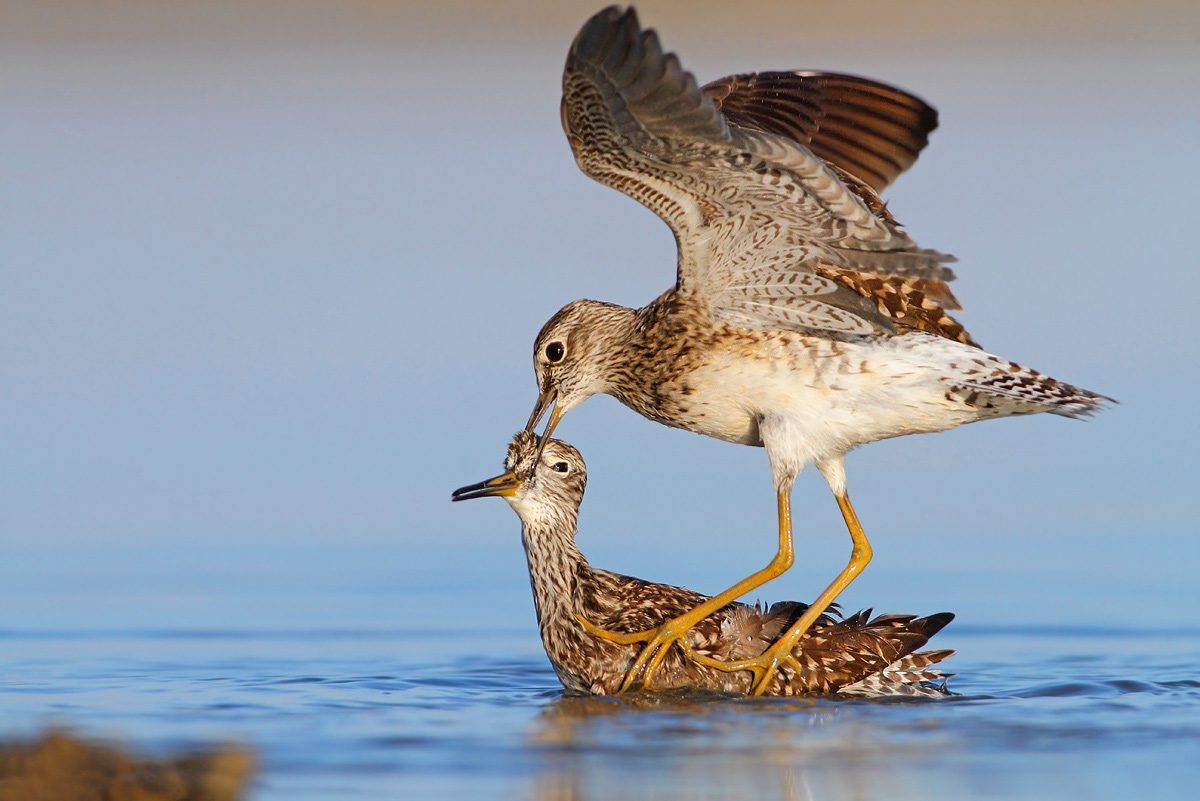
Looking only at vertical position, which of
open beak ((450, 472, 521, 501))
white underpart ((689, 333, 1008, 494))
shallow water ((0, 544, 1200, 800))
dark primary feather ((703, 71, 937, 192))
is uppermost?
dark primary feather ((703, 71, 937, 192))

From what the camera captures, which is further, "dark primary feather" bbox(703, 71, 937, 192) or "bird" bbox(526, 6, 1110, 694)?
"dark primary feather" bbox(703, 71, 937, 192)

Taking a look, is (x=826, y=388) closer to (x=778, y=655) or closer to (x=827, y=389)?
(x=827, y=389)

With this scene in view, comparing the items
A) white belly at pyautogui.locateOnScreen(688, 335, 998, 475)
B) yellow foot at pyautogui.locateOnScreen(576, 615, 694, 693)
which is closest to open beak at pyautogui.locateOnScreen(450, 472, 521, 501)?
yellow foot at pyautogui.locateOnScreen(576, 615, 694, 693)

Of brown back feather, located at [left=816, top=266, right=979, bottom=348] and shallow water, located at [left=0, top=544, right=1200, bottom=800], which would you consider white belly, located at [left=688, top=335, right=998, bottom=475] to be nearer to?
brown back feather, located at [left=816, top=266, right=979, bottom=348]

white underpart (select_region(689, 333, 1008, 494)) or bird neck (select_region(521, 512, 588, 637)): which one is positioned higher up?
white underpart (select_region(689, 333, 1008, 494))

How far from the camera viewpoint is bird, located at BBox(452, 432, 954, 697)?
23.3ft

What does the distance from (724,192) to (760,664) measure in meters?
1.95

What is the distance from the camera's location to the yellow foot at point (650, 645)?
23.1 feet

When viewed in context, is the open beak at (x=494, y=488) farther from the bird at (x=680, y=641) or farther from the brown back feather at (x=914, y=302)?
the brown back feather at (x=914, y=302)

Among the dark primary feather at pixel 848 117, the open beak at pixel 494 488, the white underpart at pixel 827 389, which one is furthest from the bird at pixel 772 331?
the dark primary feather at pixel 848 117

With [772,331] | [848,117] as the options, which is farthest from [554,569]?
[848,117]

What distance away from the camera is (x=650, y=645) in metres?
7.05

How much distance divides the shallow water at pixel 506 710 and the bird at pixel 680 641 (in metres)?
0.23

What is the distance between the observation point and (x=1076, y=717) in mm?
6375
